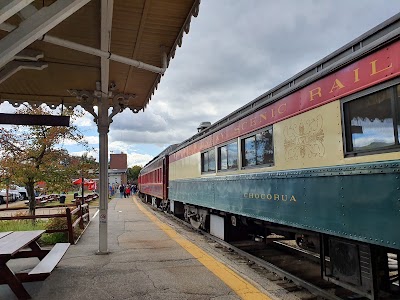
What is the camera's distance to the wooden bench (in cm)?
445

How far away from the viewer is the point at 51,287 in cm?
494

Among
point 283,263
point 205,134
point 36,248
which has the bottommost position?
point 283,263

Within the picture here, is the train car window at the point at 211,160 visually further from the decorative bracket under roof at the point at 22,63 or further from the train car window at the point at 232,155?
the decorative bracket under roof at the point at 22,63

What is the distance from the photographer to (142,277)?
5.42 m

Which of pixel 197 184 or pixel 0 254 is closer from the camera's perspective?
pixel 0 254

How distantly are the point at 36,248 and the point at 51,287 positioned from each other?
4.75ft

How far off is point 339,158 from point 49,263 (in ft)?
12.5

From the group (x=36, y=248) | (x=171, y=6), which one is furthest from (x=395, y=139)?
(x=36, y=248)

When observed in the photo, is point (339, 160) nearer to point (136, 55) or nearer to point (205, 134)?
point (136, 55)

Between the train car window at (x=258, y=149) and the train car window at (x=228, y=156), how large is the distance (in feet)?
1.32

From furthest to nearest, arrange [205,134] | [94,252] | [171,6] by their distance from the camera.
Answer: [205,134]
[94,252]
[171,6]

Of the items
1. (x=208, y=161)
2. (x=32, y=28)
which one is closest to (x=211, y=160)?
(x=208, y=161)

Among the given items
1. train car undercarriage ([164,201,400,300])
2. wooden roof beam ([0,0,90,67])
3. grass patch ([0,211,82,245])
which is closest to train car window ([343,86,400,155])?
train car undercarriage ([164,201,400,300])

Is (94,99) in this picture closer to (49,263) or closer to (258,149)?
(258,149)
